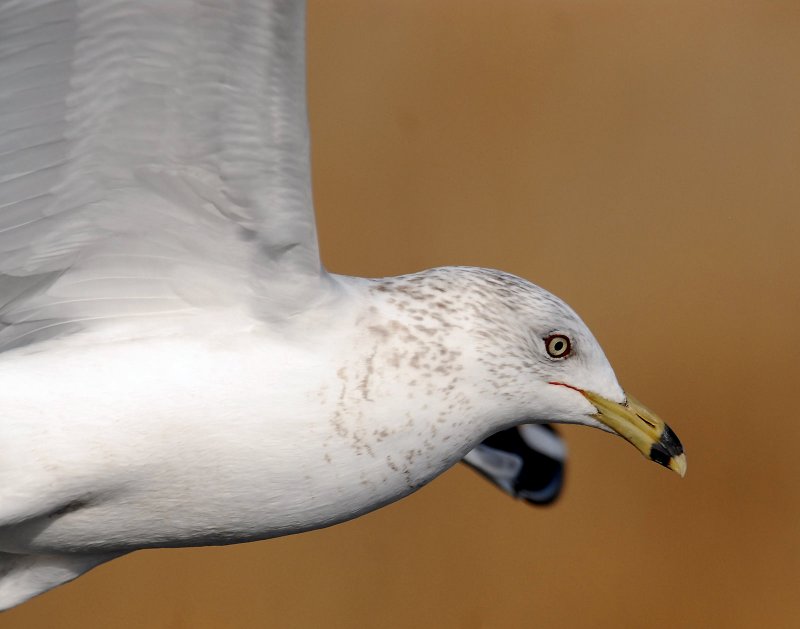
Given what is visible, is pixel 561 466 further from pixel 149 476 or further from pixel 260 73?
pixel 260 73

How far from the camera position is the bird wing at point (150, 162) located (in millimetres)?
1330

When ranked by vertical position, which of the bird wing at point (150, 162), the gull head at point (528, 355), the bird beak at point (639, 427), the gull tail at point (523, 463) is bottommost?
the gull tail at point (523, 463)

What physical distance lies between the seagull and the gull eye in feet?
0.06

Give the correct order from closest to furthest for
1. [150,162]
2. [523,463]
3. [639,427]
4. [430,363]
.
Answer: [150,162]
[430,363]
[639,427]
[523,463]

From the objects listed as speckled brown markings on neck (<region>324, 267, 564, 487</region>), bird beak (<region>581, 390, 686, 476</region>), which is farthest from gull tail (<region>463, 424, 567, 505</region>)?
speckled brown markings on neck (<region>324, 267, 564, 487</region>)

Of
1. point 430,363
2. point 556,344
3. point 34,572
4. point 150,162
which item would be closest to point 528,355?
point 556,344

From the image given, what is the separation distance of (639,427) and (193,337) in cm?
62

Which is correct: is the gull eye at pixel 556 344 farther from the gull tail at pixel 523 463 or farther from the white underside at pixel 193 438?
the gull tail at pixel 523 463

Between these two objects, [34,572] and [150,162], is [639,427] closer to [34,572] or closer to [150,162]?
[150,162]

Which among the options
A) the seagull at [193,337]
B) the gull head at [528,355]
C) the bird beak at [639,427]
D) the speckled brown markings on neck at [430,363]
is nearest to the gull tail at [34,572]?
the seagull at [193,337]

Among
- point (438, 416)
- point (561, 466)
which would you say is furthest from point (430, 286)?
point (561, 466)

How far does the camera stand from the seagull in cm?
140

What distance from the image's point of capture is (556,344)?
1642 millimetres

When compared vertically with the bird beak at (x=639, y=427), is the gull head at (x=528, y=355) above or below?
above
